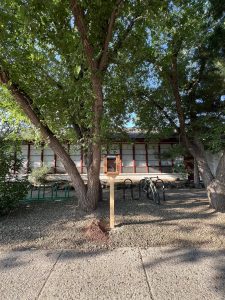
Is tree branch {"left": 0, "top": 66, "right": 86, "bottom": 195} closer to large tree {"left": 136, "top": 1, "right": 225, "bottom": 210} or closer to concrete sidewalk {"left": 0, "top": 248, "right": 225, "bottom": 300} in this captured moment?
concrete sidewalk {"left": 0, "top": 248, "right": 225, "bottom": 300}

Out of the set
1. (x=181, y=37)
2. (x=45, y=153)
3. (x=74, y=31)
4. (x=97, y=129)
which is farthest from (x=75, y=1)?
(x=45, y=153)

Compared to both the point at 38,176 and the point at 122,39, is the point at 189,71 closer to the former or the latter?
the point at 122,39

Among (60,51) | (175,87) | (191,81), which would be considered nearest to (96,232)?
(60,51)

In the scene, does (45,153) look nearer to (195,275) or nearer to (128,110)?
(128,110)

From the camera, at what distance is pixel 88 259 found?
12.8 ft

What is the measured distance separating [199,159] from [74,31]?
5.29 meters

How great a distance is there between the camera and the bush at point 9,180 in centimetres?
640

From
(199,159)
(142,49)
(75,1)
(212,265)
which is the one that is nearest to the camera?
(212,265)

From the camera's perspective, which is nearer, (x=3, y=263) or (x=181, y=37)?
(x=3, y=263)

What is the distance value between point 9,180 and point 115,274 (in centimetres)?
471

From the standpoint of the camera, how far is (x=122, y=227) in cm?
537

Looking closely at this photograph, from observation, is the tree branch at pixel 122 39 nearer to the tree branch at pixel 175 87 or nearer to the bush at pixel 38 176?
the tree branch at pixel 175 87

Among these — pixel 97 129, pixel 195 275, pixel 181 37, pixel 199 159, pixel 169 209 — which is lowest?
Result: pixel 195 275

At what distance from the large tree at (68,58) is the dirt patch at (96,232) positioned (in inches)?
54.3
